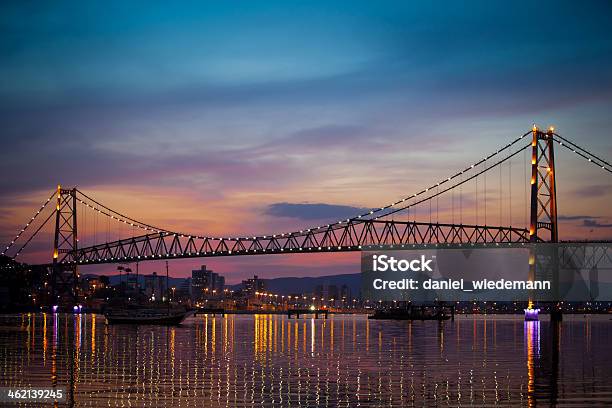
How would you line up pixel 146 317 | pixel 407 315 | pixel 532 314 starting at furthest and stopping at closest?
pixel 407 315 < pixel 146 317 < pixel 532 314

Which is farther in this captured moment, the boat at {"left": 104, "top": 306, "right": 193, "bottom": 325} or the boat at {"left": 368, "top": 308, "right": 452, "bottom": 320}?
the boat at {"left": 368, "top": 308, "right": 452, "bottom": 320}

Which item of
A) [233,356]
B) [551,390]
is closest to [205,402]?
[551,390]

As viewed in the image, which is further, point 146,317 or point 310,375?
point 146,317

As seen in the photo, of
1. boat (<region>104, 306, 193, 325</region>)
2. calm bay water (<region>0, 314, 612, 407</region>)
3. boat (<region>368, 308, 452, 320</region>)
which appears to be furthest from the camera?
boat (<region>368, 308, 452, 320</region>)

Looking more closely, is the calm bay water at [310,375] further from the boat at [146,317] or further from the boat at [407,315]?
the boat at [407,315]

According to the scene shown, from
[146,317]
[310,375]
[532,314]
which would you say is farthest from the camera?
[146,317]

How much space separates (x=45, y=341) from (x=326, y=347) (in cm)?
1697

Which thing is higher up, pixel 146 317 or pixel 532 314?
pixel 532 314

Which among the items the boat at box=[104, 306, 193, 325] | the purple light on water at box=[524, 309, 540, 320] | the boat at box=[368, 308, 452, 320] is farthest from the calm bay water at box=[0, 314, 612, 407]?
the boat at box=[368, 308, 452, 320]

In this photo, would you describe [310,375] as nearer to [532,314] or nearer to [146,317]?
[532,314]

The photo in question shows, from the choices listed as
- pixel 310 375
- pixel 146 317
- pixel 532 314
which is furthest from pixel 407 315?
pixel 310 375

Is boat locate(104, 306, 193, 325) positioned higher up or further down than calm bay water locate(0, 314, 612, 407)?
further down

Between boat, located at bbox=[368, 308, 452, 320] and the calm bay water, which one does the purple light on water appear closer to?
boat, located at bbox=[368, 308, 452, 320]

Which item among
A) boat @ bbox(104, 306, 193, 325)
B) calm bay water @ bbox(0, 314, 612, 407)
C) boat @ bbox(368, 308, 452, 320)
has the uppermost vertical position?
calm bay water @ bbox(0, 314, 612, 407)
